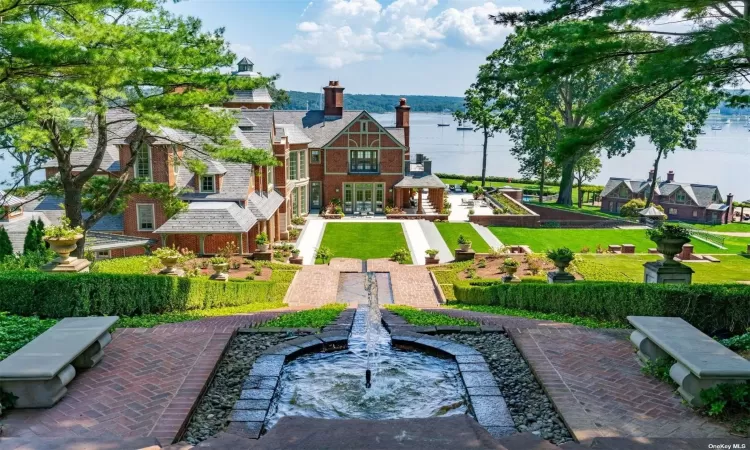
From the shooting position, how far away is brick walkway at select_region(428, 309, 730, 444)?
6.35m

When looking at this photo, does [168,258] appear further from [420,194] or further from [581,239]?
[420,194]

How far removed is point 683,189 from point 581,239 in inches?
1156

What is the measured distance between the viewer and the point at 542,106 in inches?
1977

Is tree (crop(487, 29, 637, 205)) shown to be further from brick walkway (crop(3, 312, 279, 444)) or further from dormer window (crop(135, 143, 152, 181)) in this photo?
brick walkway (crop(3, 312, 279, 444))

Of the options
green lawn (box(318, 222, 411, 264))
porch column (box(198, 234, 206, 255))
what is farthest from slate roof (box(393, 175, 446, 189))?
porch column (box(198, 234, 206, 255))

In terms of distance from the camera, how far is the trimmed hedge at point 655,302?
9.98 meters

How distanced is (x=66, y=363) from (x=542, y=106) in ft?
157

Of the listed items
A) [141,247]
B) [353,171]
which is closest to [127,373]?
[141,247]

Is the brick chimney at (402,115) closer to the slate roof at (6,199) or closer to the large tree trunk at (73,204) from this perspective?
the slate roof at (6,199)

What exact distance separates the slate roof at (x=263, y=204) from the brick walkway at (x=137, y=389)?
18.5 m

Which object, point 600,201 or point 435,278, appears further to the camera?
point 600,201

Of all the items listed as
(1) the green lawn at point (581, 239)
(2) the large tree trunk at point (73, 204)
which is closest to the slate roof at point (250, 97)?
(1) the green lawn at point (581, 239)

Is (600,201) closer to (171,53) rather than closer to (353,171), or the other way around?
(353,171)

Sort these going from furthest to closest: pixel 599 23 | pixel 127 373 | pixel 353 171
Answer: pixel 353 171 < pixel 599 23 < pixel 127 373
